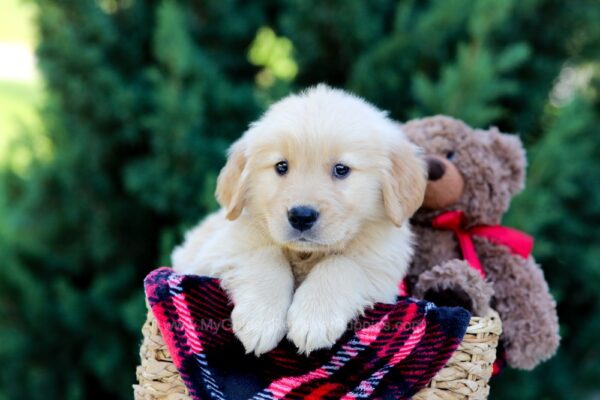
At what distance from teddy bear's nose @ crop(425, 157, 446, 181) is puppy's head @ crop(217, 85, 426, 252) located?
20cm

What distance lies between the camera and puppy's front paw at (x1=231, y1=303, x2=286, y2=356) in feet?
5.44

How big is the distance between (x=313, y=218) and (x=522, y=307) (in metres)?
0.94

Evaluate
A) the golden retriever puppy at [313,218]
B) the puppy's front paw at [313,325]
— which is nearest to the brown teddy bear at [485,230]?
the golden retriever puppy at [313,218]

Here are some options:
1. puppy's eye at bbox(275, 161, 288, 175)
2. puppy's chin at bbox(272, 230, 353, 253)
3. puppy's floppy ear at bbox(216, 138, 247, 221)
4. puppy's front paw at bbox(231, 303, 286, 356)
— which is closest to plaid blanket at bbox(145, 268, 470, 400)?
puppy's front paw at bbox(231, 303, 286, 356)

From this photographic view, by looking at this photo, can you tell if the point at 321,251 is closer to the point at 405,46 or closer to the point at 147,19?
the point at 405,46

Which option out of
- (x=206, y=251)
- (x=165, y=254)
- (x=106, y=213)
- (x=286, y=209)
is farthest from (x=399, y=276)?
(x=106, y=213)

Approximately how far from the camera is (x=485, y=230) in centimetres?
241

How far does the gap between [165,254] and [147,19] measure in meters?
1.54

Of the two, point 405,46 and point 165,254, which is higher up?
point 405,46

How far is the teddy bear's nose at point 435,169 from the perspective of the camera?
2.27 m

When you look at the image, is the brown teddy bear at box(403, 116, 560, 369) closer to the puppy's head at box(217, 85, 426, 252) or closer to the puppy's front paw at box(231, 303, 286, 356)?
the puppy's head at box(217, 85, 426, 252)

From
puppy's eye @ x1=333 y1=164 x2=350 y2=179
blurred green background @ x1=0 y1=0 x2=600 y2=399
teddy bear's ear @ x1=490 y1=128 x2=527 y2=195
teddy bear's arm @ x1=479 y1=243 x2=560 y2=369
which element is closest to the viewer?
puppy's eye @ x1=333 y1=164 x2=350 y2=179

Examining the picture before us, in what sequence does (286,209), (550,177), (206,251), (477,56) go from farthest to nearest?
(550,177), (477,56), (206,251), (286,209)

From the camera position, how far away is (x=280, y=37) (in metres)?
4.10
